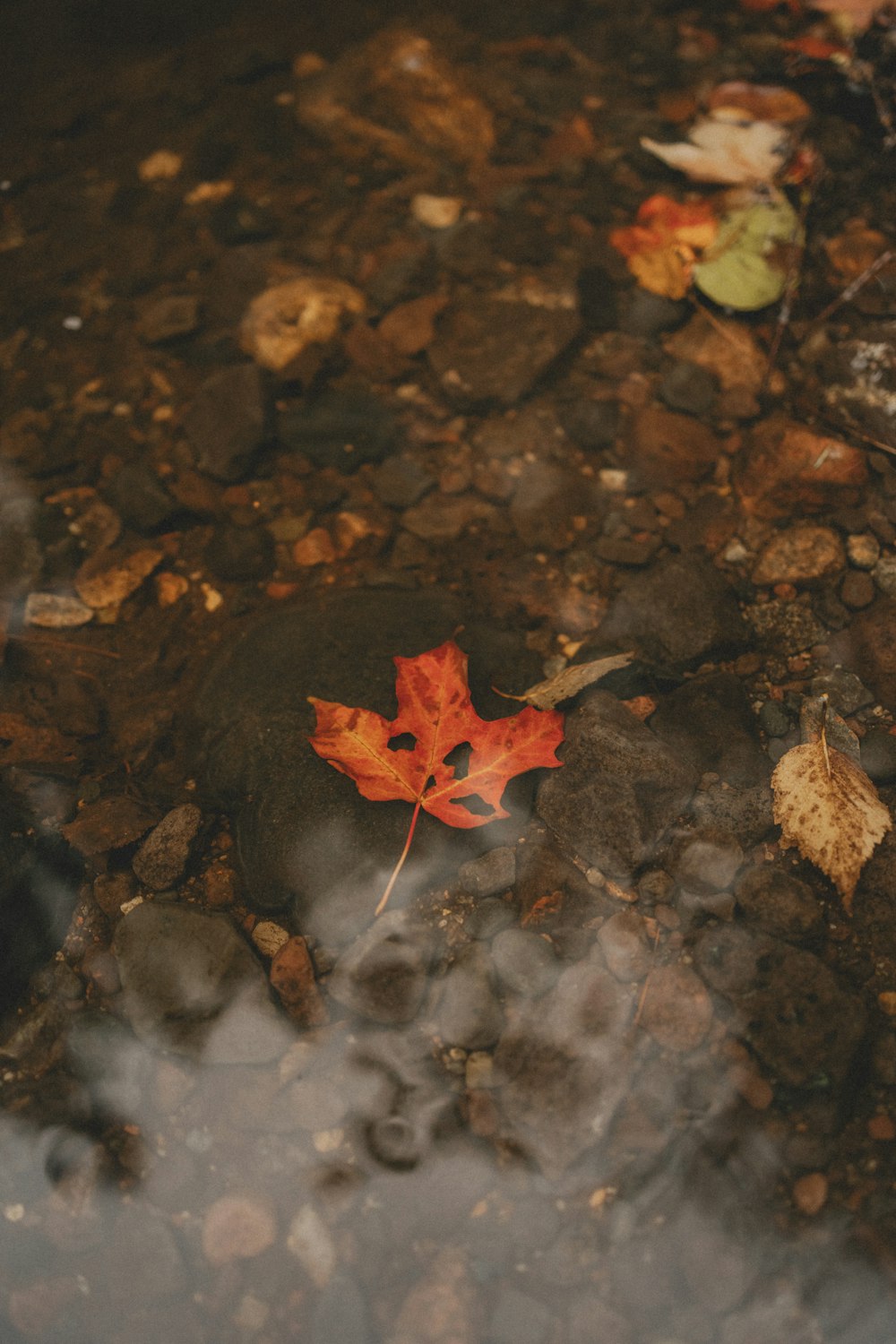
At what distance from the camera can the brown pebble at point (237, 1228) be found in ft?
5.48

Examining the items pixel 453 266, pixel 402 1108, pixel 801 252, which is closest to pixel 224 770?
pixel 402 1108

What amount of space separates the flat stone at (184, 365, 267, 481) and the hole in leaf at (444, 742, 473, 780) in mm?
1279

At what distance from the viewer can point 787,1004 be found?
5.74 feet

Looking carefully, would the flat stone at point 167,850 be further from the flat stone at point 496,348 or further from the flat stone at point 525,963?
the flat stone at point 496,348

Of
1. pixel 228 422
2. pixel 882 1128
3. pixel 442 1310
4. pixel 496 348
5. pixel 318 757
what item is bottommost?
pixel 442 1310

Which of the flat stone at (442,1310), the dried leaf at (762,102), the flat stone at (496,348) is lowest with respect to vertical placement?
the flat stone at (442,1310)

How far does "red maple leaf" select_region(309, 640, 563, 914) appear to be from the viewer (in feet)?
6.68

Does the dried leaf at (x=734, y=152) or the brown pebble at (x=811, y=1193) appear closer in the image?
the brown pebble at (x=811, y=1193)

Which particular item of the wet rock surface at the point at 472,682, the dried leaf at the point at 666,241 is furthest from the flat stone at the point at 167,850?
the dried leaf at the point at 666,241

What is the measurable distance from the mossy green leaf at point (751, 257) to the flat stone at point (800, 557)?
0.95 m

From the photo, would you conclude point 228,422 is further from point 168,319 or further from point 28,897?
point 28,897

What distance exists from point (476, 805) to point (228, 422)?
1.59m

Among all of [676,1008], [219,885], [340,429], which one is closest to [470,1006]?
[676,1008]

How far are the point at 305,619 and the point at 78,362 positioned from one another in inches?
60.6
